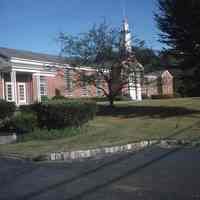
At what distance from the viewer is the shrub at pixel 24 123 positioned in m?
15.3

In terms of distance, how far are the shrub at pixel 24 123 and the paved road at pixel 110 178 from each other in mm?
5261

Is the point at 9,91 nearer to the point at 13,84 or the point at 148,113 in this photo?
the point at 13,84

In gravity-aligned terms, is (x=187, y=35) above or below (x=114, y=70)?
above

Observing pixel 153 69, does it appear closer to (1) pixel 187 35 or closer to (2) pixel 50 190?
(1) pixel 187 35

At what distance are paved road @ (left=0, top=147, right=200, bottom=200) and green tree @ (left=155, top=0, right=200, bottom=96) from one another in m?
10.8

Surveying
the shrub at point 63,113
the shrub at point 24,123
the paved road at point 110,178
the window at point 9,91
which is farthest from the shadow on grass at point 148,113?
the window at point 9,91

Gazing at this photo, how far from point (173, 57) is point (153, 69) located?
2.06 m

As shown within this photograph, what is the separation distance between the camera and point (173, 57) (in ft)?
68.3

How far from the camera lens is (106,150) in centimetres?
1107

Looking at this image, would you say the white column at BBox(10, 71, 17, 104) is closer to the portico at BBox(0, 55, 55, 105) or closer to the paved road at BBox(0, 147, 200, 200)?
the portico at BBox(0, 55, 55, 105)

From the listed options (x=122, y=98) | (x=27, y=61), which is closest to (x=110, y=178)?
(x=27, y=61)

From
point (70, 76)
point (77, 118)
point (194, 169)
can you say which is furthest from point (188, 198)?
point (70, 76)

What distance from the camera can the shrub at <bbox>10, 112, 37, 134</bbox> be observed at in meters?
15.3


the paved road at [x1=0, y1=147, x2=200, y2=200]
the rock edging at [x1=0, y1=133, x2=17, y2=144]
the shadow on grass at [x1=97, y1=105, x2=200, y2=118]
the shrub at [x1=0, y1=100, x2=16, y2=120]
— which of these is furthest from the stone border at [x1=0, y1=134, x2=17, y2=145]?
Answer: the shadow on grass at [x1=97, y1=105, x2=200, y2=118]
